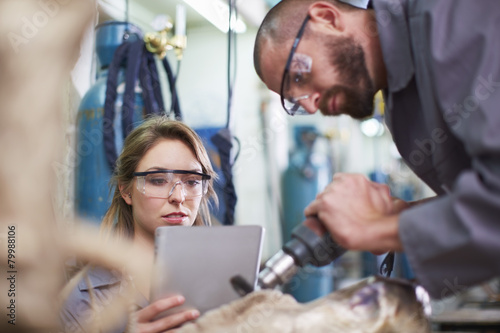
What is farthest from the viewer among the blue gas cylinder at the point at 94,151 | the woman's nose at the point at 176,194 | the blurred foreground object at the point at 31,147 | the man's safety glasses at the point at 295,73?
the blue gas cylinder at the point at 94,151

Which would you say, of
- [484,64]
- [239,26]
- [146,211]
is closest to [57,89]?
[484,64]

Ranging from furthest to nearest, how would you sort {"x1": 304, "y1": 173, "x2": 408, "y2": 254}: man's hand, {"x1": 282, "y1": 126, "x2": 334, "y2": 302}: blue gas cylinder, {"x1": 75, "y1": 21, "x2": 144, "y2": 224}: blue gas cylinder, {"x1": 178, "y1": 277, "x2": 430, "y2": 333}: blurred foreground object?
{"x1": 282, "y1": 126, "x2": 334, "y2": 302}: blue gas cylinder → {"x1": 75, "y1": 21, "x2": 144, "y2": 224}: blue gas cylinder → {"x1": 304, "y1": 173, "x2": 408, "y2": 254}: man's hand → {"x1": 178, "y1": 277, "x2": 430, "y2": 333}: blurred foreground object

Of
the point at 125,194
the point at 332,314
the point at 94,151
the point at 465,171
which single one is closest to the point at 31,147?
the point at 332,314

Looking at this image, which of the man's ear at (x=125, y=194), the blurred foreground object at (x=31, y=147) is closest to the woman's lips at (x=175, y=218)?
the man's ear at (x=125, y=194)

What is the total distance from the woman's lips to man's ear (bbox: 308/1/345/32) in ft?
2.76

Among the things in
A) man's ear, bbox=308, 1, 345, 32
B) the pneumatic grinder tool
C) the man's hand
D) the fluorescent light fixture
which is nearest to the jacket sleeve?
the man's hand

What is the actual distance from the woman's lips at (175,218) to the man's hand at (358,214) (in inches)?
27.8

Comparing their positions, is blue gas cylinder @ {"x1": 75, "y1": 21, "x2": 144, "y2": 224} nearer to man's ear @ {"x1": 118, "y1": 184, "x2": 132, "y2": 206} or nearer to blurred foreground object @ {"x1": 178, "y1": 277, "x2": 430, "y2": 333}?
man's ear @ {"x1": 118, "y1": 184, "x2": 132, "y2": 206}

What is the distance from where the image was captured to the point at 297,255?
3.62 feet

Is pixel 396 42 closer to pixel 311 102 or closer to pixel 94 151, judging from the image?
pixel 311 102

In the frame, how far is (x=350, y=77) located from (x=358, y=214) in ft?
1.45

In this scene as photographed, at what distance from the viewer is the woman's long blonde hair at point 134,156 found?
6.05 ft

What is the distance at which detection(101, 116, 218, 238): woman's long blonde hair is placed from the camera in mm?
1845

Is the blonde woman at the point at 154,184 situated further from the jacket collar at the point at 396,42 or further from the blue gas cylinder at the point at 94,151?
the jacket collar at the point at 396,42
